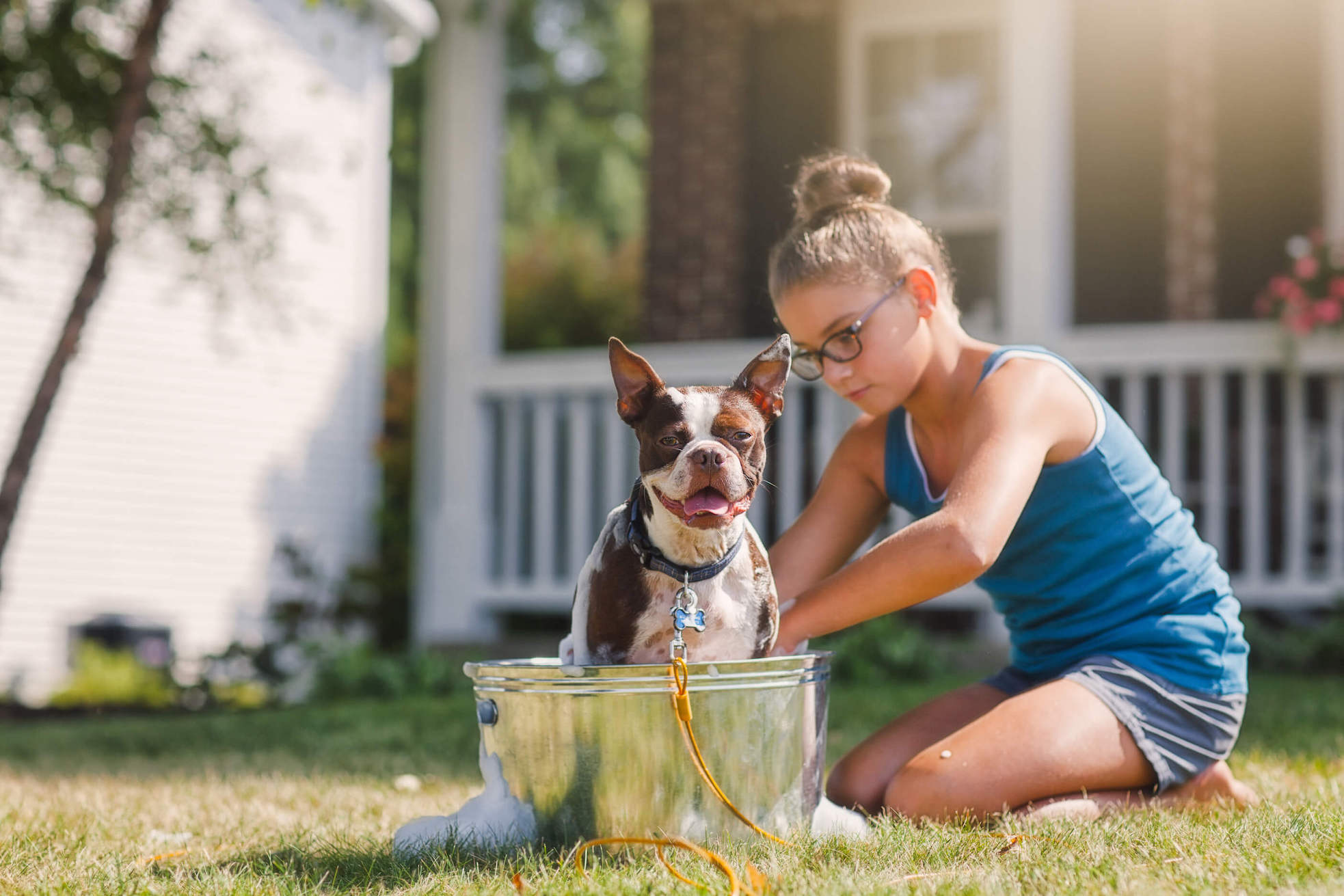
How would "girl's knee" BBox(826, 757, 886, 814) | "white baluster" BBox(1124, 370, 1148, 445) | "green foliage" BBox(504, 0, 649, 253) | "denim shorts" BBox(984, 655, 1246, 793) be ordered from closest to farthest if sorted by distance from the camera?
1. "denim shorts" BBox(984, 655, 1246, 793)
2. "girl's knee" BBox(826, 757, 886, 814)
3. "white baluster" BBox(1124, 370, 1148, 445)
4. "green foliage" BBox(504, 0, 649, 253)

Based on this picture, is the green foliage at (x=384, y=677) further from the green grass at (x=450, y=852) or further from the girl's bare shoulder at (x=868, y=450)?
the girl's bare shoulder at (x=868, y=450)

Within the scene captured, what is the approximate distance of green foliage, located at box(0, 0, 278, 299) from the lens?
649cm

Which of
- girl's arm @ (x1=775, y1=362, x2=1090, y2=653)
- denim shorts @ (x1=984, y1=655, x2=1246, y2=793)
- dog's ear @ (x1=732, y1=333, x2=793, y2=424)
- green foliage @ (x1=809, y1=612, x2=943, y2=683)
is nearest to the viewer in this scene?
dog's ear @ (x1=732, y1=333, x2=793, y2=424)

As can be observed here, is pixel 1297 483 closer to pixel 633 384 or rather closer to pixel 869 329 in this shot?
pixel 869 329

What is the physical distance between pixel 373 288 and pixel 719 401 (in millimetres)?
9747

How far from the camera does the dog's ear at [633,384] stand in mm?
2408

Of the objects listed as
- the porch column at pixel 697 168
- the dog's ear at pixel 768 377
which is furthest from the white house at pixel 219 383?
the dog's ear at pixel 768 377

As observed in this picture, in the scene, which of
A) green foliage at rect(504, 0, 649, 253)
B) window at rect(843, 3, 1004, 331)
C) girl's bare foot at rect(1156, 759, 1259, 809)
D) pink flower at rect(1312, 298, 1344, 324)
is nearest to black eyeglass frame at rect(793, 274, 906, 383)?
girl's bare foot at rect(1156, 759, 1259, 809)

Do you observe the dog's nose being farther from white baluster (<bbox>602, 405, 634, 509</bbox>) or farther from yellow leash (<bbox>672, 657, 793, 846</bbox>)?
white baluster (<bbox>602, 405, 634, 509</bbox>)

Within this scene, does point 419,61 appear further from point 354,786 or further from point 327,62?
point 354,786

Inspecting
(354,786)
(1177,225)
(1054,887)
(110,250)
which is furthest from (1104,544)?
(1177,225)

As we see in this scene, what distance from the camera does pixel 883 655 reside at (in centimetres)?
659

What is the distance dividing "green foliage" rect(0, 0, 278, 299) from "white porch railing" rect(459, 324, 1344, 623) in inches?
64.1

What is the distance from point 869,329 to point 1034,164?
425 cm
